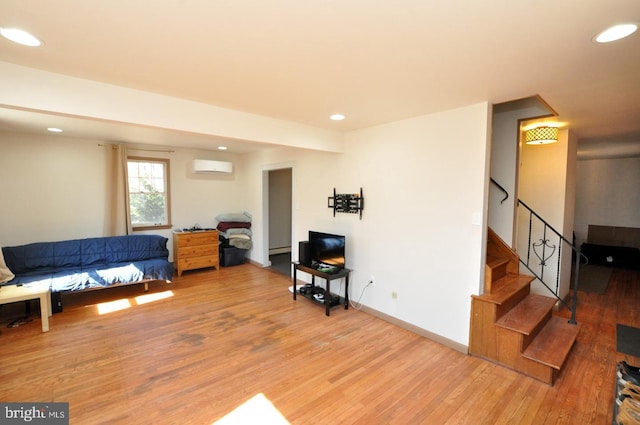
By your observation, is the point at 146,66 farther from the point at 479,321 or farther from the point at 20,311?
the point at 20,311

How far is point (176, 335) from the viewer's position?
319 cm

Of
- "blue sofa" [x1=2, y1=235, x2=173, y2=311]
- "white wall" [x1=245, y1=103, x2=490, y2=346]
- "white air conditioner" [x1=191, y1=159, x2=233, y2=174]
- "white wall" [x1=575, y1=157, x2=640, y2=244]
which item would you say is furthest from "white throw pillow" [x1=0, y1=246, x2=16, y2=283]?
"white wall" [x1=575, y1=157, x2=640, y2=244]

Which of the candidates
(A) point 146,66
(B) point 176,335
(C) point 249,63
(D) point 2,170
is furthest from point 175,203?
(C) point 249,63

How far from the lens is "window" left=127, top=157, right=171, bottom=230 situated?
548 centimetres

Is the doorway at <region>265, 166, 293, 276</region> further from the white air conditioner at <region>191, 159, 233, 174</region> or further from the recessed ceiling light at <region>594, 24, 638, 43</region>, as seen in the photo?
the recessed ceiling light at <region>594, 24, 638, 43</region>

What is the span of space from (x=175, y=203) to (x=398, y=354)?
200 inches

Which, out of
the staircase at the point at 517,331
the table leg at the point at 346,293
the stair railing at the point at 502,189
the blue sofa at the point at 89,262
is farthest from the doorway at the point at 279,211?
the staircase at the point at 517,331

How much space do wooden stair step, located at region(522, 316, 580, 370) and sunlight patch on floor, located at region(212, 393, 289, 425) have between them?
2164 mm

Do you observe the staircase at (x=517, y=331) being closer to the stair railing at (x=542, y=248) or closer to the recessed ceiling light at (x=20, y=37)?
the stair railing at (x=542, y=248)

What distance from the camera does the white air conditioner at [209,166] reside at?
563 cm

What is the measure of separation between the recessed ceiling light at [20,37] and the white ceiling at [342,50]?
5 centimetres

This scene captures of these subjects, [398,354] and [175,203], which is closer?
[398,354]

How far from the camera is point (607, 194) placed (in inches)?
268

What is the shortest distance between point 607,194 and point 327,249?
7.26 metres
